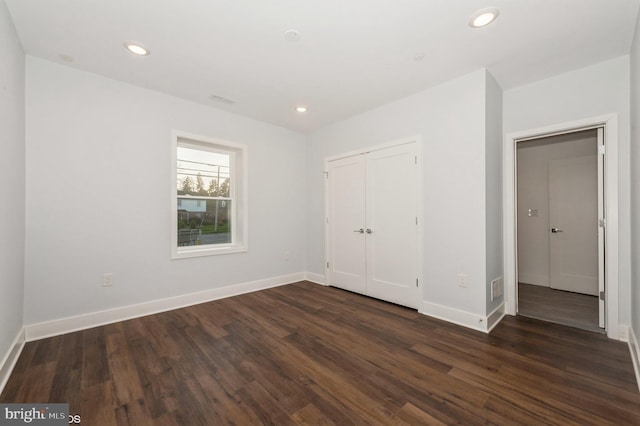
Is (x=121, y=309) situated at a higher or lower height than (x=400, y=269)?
lower

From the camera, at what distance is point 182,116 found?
3.48 meters

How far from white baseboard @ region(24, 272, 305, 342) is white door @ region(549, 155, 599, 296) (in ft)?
15.4

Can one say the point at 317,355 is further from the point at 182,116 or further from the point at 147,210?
the point at 182,116

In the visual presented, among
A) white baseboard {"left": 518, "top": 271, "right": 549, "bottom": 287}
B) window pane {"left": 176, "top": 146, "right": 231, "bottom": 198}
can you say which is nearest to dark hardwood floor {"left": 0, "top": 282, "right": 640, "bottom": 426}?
window pane {"left": 176, "top": 146, "right": 231, "bottom": 198}

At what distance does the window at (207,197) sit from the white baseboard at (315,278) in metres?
1.37

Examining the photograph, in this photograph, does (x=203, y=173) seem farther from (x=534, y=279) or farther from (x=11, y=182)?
(x=534, y=279)

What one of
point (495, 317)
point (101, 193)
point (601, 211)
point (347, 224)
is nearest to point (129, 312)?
point (101, 193)

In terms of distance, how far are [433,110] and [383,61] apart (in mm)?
939

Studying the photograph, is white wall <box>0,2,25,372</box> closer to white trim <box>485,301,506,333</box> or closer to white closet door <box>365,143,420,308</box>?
white closet door <box>365,143,420,308</box>

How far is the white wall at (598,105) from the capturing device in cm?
253

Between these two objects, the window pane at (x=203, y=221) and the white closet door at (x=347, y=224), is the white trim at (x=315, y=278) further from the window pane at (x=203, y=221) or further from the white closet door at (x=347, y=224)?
the window pane at (x=203, y=221)

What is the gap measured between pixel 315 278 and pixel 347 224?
1230 mm

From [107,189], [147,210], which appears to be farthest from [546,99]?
[107,189]

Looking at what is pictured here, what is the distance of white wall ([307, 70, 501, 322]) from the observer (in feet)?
9.18
